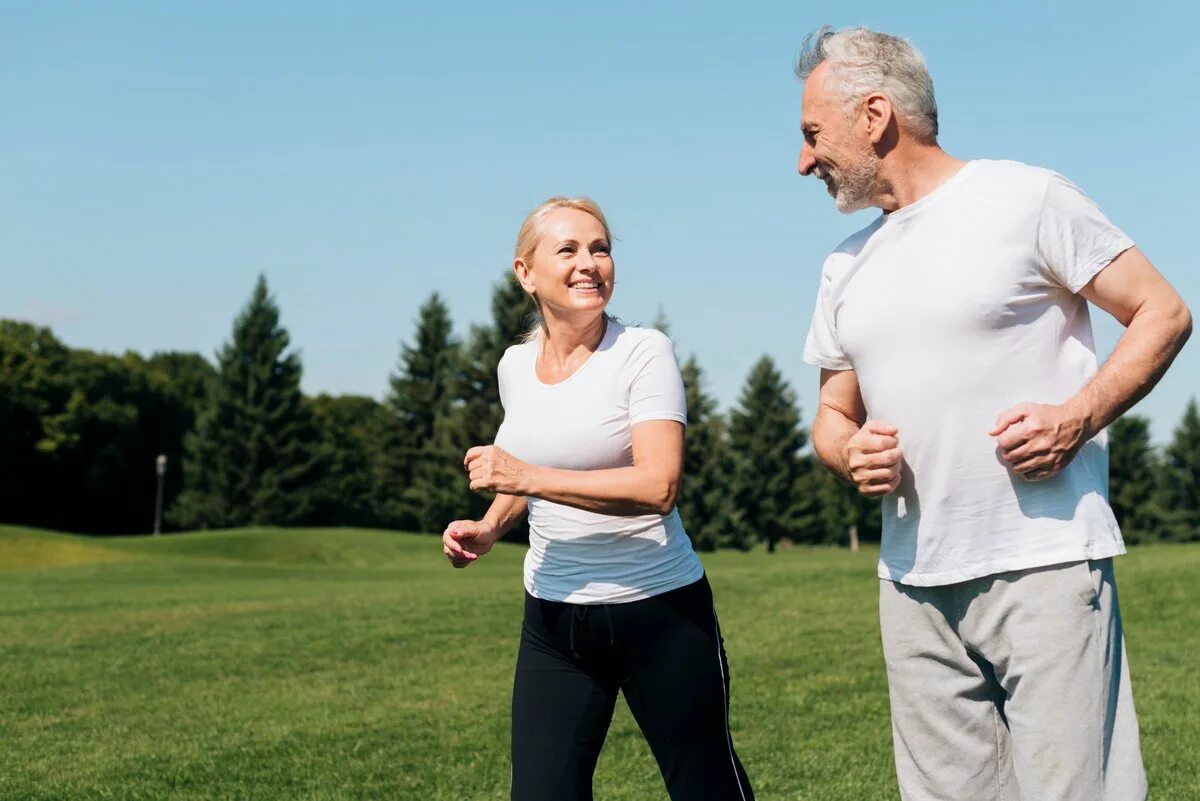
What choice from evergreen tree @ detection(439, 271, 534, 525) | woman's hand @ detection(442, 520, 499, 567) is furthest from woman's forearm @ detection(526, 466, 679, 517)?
evergreen tree @ detection(439, 271, 534, 525)

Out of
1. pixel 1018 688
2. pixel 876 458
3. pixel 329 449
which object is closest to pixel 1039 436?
pixel 876 458

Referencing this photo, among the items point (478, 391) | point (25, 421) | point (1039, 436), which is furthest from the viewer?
point (25, 421)

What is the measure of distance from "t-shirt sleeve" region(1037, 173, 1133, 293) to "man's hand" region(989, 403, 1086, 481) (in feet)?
1.03

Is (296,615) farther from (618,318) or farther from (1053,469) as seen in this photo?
(1053,469)

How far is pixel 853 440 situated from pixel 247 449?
6241cm

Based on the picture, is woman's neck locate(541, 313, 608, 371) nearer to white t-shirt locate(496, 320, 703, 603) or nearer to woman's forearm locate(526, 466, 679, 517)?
white t-shirt locate(496, 320, 703, 603)

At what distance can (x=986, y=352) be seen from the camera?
3.04 m

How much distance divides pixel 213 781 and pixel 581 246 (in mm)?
4325

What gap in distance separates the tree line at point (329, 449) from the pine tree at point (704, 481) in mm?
110

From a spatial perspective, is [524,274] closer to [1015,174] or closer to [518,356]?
[518,356]

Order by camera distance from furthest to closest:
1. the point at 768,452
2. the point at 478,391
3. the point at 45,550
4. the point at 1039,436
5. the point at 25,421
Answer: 1. the point at 768,452
2. the point at 25,421
3. the point at 478,391
4. the point at 45,550
5. the point at 1039,436

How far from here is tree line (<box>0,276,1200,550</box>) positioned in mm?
62781

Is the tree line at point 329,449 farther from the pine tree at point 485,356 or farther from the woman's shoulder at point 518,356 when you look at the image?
the woman's shoulder at point 518,356

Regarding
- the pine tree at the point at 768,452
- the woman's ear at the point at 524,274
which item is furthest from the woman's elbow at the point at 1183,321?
the pine tree at the point at 768,452
